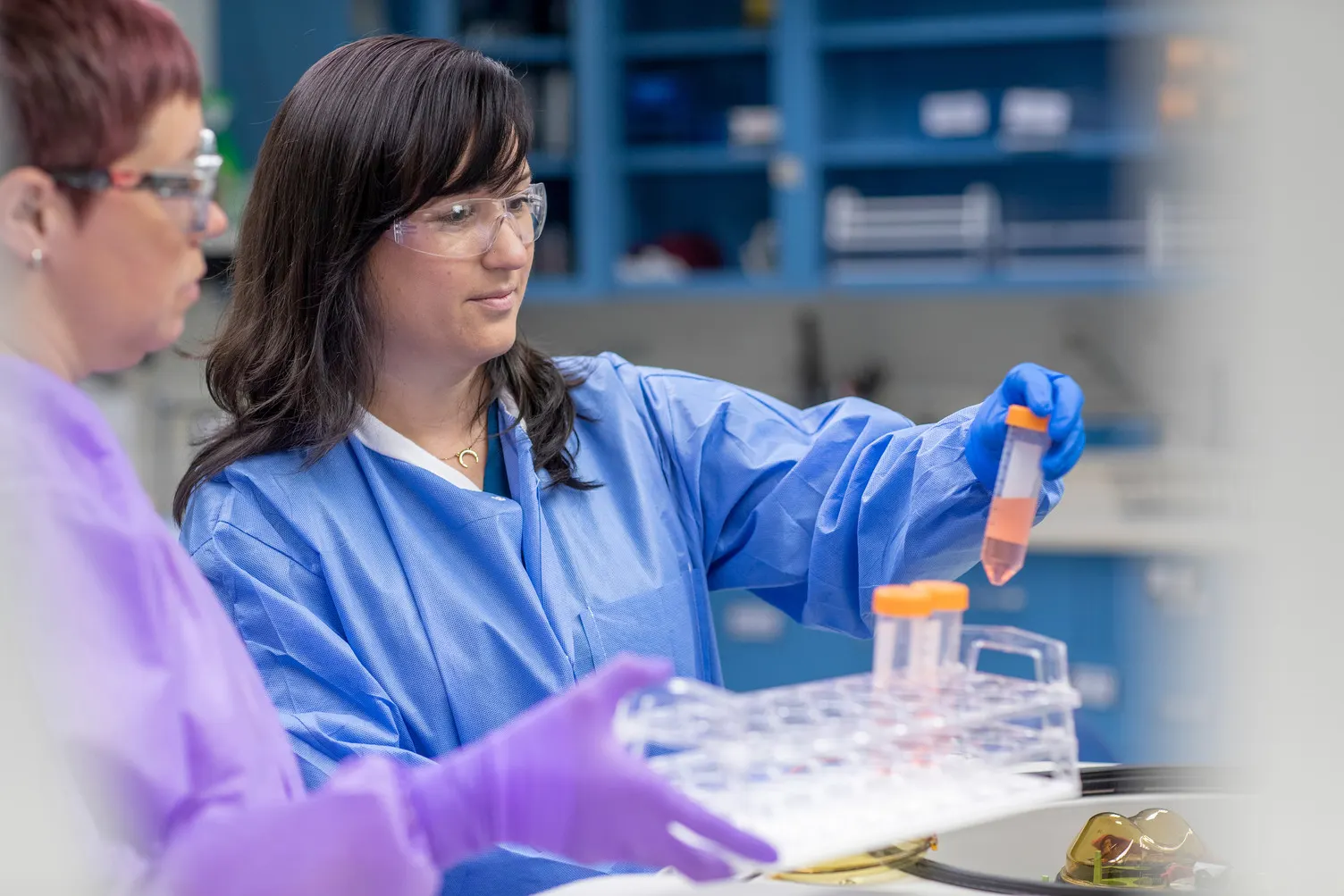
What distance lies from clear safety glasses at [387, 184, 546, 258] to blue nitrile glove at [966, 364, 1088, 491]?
522 mm

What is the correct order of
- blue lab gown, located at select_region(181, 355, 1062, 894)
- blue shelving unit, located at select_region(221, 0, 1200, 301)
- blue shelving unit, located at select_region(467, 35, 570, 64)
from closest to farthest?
1. blue lab gown, located at select_region(181, 355, 1062, 894)
2. blue shelving unit, located at select_region(221, 0, 1200, 301)
3. blue shelving unit, located at select_region(467, 35, 570, 64)

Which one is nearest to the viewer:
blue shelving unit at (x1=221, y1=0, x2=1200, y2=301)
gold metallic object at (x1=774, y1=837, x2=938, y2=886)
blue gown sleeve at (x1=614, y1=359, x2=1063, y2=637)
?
gold metallic object at (x1=774, y1=837, x2=938, y2=886)

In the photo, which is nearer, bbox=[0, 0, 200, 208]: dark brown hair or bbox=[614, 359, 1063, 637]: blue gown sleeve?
bbox=[0, 0, 200, 208]: dark brown hair

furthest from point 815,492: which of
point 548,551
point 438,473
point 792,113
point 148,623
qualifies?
point 792,113

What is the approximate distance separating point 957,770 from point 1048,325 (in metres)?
3.29

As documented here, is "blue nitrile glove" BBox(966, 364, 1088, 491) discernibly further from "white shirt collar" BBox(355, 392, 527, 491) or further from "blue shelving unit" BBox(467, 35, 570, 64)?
"blue shelving unit" BBox(467, 35, 570, 64)

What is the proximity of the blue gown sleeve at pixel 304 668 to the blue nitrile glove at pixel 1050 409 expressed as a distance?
62cm

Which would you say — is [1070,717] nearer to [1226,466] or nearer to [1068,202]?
[1226,466]

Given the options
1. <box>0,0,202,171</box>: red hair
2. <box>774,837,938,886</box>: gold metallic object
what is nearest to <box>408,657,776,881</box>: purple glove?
<box>774,837,938,886</box>: gold metallic object

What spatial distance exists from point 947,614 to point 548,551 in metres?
0.52

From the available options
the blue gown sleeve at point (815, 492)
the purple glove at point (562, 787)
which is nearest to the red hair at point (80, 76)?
the purple glove at point (562, 787)

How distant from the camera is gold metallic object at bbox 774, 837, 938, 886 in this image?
114 centimetres

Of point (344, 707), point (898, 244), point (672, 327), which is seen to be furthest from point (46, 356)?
point (672, 327)

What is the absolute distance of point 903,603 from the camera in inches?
38.5
